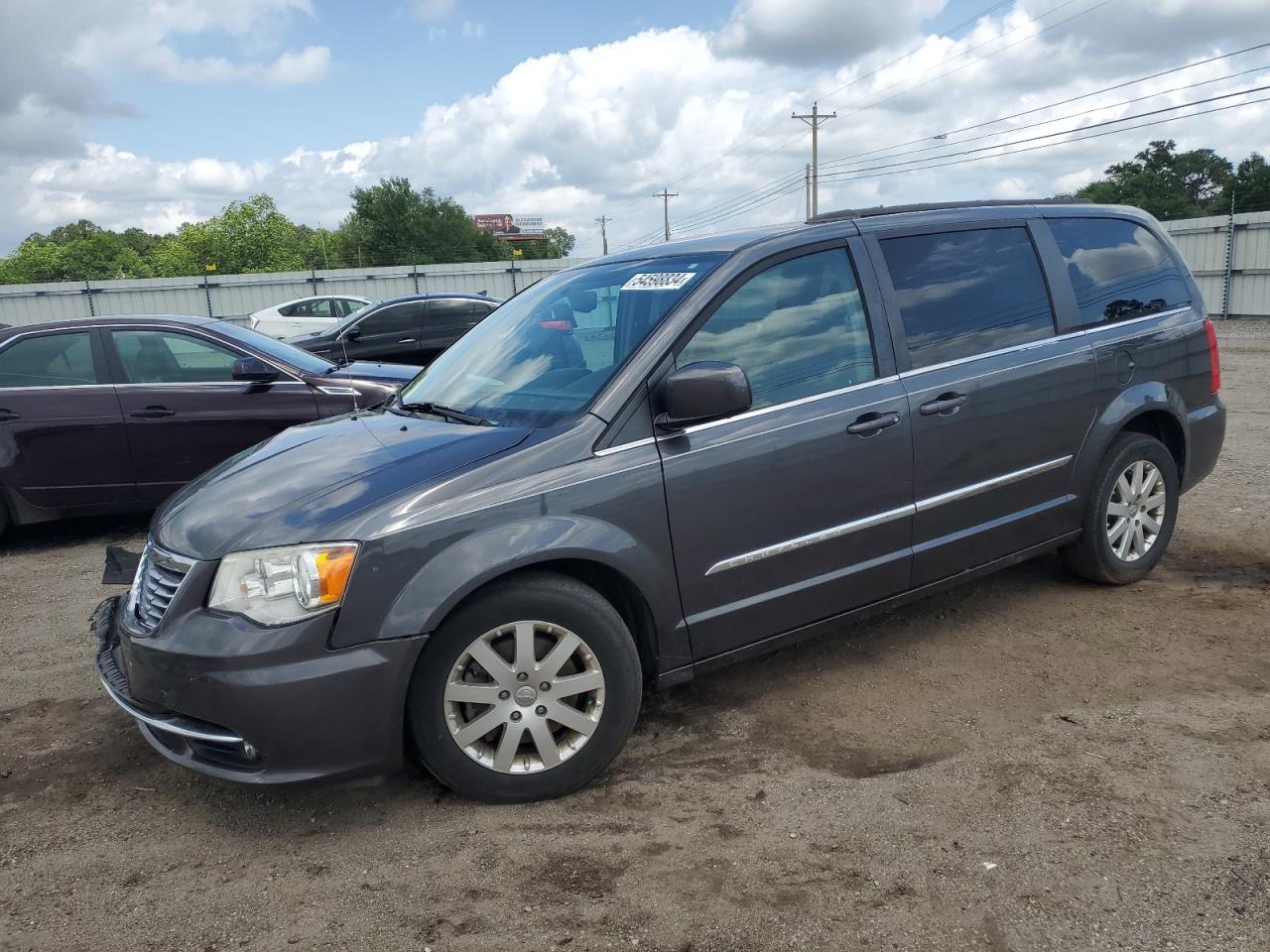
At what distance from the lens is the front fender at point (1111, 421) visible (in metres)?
4.49

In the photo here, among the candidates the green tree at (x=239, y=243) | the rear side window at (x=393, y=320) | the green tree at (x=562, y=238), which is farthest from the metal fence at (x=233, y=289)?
the green tree at (x=562, y=238)

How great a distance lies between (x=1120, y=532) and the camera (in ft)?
15.7

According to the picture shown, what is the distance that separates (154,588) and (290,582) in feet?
2.07

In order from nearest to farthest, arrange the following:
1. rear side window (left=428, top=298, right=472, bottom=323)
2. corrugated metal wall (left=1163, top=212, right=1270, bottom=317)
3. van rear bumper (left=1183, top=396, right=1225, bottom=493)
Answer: van rear bumper (left=1183, top=396, right=1225, bottom=493), rear side window (left=428, top=298, right=472, bottom=323), corrugated metal wall (left=1163, top=212, right=1270, bottom=317)

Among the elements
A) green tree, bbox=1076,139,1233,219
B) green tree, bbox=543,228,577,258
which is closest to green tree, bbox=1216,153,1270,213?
green tree, bbox=1076,139,1233,219

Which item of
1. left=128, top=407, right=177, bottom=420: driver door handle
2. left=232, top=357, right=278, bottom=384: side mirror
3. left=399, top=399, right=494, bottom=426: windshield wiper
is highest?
left=232, top=357, right=278, bottom=384: side mirror

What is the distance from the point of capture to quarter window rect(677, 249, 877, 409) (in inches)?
140

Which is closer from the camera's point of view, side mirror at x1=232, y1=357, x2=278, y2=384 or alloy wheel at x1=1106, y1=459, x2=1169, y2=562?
alloy wheel at x1=1106, y1=459, x2=1169, y2=562

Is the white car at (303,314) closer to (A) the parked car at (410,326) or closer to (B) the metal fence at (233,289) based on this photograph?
(A) the parked car at (410,326)

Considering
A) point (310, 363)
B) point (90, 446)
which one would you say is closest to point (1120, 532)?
point (310, 363)

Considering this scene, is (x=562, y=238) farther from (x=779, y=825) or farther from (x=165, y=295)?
(x=779, y=825)

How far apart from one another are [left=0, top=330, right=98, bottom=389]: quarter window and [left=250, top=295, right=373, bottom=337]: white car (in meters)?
15.0

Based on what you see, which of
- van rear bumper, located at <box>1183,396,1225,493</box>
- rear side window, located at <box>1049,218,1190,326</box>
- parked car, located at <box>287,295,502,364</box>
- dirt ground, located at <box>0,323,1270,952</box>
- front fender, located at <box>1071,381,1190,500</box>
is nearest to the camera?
dirt ground, located at <box>0,323,1270,952</box>

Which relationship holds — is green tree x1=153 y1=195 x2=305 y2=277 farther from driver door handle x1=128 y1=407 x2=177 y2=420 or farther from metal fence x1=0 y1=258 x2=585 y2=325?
driver door handle x1=128 y1=407 x2=177 y2=420
